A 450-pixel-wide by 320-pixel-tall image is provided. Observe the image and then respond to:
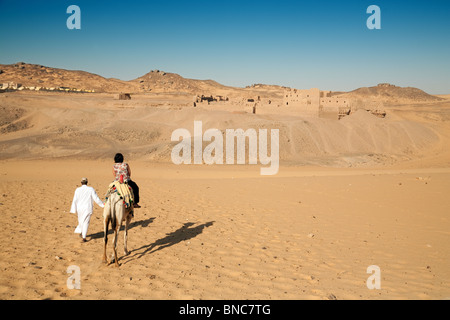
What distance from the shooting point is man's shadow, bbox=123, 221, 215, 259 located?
22.2 feet

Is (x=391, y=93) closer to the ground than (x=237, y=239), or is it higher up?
higher up

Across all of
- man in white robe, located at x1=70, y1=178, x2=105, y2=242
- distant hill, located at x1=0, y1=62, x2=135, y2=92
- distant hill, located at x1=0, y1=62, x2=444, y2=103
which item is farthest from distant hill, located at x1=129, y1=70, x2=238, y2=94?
man in white robe, located at x1=70, y1=178, x2=105, y2=242

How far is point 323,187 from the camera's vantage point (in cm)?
1388

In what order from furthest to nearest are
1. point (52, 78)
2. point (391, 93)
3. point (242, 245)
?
point (391, 93)
point (52, 78)
point (242, 245)

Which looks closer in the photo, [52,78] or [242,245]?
[242,245]

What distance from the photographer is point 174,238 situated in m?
7.55

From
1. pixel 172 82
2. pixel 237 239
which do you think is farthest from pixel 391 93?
pixel 237 239

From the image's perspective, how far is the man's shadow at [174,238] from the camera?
6773mm

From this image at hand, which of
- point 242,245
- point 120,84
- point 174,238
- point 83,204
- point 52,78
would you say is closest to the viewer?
point 242,245

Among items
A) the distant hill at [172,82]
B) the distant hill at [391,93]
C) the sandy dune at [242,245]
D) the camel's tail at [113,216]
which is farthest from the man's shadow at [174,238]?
the distant hill at [391,93]

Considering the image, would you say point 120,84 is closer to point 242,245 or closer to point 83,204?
point 83,204
